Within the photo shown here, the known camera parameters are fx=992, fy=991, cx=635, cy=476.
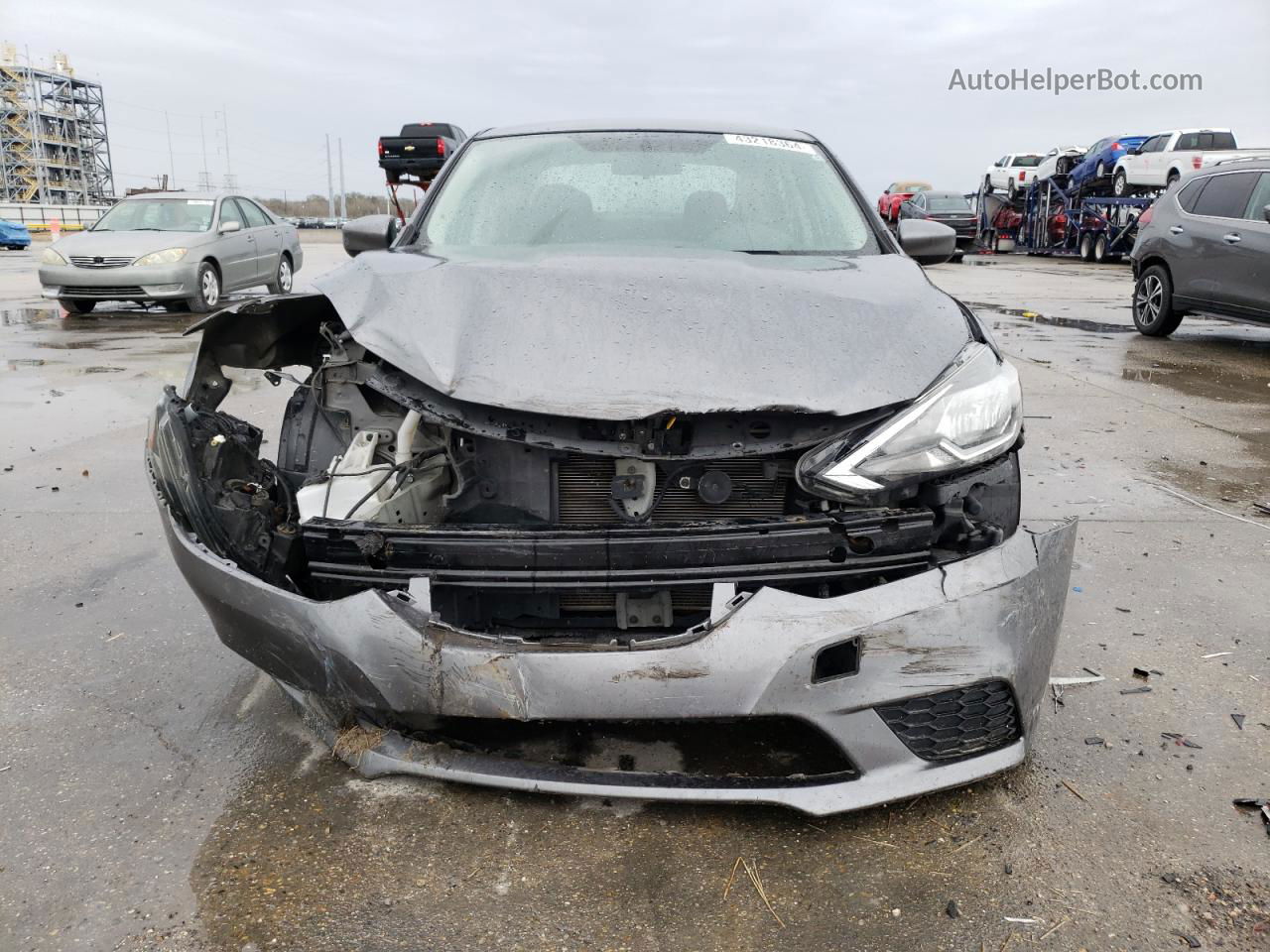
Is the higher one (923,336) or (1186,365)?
(923,336)

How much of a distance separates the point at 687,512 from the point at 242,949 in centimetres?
123

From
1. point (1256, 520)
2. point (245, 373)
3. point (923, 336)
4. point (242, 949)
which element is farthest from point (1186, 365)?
point (242, 949)

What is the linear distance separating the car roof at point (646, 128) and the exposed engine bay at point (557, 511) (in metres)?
1.72

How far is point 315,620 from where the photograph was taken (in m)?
2.05

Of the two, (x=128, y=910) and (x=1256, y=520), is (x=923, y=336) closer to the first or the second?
(x=128, y=910)

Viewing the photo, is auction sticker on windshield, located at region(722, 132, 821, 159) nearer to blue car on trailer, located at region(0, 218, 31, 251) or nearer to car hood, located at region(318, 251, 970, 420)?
car hood, located at region(318, 251, 970, 420)

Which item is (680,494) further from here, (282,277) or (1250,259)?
(282,277)

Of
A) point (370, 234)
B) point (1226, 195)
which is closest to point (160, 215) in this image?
point (370, 234)

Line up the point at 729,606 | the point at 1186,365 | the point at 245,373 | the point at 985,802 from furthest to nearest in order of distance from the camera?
the point at 1186,365 < the point at 245,373 < the point at 985,802 < the point at 729,606

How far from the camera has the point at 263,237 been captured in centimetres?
1333

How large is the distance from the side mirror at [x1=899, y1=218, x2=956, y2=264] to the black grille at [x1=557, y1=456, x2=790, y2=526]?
1.83m

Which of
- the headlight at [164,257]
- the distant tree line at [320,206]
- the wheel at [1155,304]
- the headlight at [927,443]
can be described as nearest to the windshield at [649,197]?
the headlight at [927,443]

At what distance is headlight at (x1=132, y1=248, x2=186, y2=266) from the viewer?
11.3 m

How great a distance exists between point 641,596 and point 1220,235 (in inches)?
→ 350
